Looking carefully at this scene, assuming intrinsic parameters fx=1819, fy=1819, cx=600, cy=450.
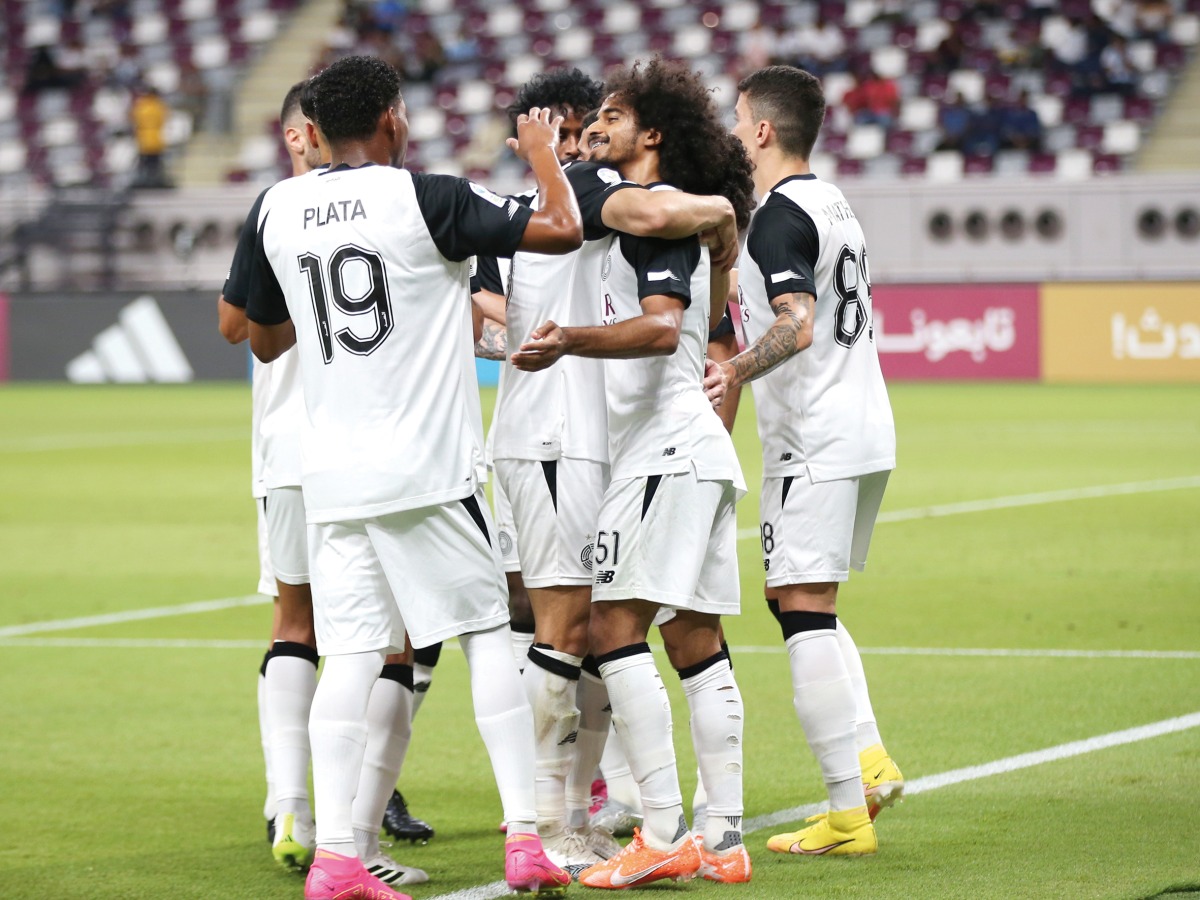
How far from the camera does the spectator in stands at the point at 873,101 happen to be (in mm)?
29547

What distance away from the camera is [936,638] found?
332 inches

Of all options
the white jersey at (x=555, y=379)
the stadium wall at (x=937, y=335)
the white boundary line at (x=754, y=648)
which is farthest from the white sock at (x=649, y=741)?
the stadium wall at (x=937, y=335)

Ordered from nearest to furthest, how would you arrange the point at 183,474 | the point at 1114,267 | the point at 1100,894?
1. the point at 1100,894
2. the point at 183,474
3. the point at 1114,267

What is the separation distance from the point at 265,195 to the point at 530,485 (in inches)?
40.1

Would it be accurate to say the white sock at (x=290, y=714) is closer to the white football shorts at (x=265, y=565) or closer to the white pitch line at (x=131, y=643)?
the white football shorts at (x=265, y=565)

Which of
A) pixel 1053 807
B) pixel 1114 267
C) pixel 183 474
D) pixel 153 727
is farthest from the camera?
pixel 1114 267

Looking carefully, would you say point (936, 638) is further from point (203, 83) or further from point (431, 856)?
point (203, 83)

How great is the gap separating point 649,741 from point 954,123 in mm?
25405

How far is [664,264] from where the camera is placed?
4.54 m

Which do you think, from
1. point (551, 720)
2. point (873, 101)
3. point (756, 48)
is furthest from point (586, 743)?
point (756, 48)

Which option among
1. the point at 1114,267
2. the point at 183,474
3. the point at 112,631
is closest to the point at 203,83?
the point at 1114,267

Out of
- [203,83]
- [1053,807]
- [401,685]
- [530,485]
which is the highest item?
[203,83]

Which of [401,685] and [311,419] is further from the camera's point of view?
[401,685]

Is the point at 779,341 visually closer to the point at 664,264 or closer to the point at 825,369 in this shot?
the point at 825,369
